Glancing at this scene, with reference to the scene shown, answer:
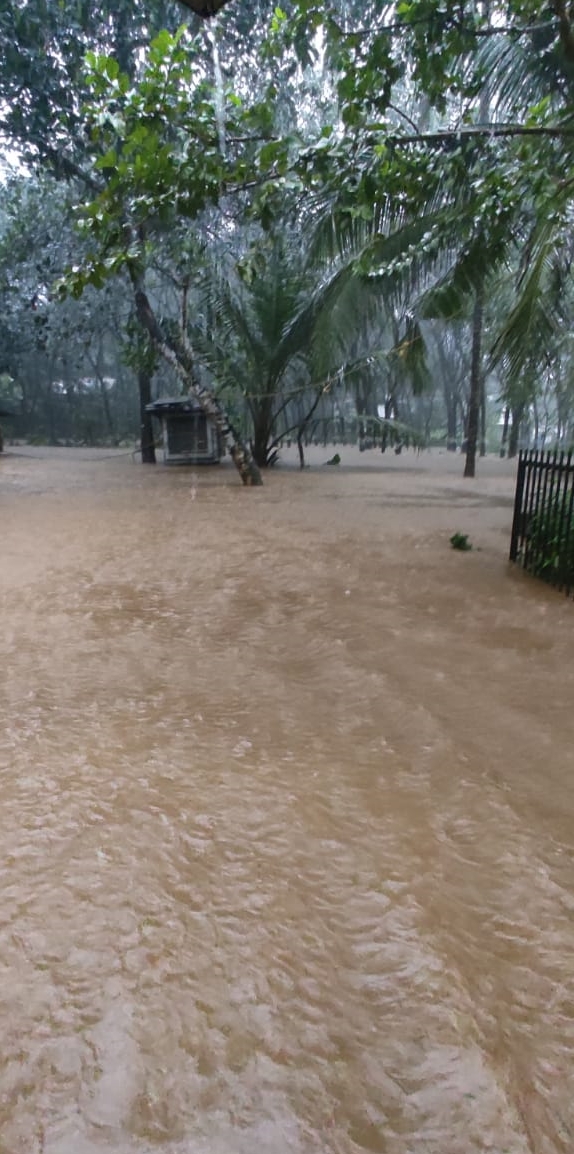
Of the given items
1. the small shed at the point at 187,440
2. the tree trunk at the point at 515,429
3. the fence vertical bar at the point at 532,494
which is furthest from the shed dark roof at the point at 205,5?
the tree trunk at the point at 515,429

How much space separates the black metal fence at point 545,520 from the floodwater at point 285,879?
3.07 ft

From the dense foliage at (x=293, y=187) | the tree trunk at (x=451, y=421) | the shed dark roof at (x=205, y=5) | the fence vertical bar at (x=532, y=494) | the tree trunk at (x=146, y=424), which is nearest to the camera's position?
the shed dark roof at (x=205, y=5)

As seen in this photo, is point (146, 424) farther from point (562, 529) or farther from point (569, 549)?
point (569, 549)

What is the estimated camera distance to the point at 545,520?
620 cm

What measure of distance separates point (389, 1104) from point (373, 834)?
0.96m

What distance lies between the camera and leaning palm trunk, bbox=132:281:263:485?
40.8 ft

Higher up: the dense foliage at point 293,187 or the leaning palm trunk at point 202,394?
the dense foliage at point 293,187

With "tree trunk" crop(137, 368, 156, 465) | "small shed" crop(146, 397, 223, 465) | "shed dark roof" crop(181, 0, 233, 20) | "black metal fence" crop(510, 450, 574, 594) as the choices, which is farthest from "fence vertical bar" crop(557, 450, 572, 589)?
"tree trunk" crop(137, 368, 156, 465)

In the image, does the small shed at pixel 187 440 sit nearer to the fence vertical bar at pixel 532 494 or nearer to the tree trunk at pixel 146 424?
the tree trunk at pixel 146 424

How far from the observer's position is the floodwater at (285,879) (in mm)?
1444

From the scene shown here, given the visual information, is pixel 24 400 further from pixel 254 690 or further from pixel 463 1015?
pixel 463 1015

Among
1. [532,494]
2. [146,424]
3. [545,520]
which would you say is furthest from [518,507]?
[146,424]

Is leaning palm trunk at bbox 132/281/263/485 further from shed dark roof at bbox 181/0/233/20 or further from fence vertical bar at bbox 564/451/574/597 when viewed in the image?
shed dark roof at bbox 181/0/233/20

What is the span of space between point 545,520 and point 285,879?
15.9 feet
